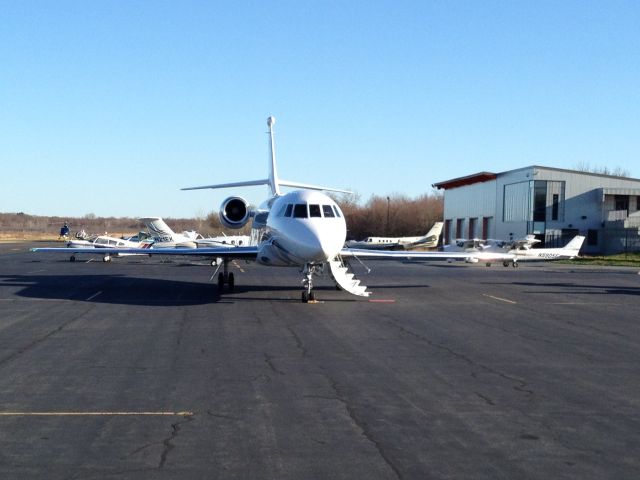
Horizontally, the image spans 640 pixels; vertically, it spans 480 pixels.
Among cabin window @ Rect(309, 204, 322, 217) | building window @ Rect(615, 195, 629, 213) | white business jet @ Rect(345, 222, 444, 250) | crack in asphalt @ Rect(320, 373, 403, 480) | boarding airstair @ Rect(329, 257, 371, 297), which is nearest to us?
crack in asphalt @ Rect(320, 373, 403, 480)

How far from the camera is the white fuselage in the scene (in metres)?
20.0

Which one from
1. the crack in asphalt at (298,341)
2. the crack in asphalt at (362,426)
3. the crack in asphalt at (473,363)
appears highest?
the crack in asphalt at (473,363)

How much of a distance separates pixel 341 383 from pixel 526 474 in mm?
3986

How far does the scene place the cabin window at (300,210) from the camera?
67.3ft

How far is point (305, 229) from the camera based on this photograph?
66.0ft

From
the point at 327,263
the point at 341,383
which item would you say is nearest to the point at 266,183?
the point at 327,263

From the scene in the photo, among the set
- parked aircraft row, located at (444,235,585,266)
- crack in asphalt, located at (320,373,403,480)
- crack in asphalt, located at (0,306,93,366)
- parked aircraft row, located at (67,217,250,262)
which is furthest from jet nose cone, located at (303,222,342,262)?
parked aircraft row, located at (67,217,250,262)

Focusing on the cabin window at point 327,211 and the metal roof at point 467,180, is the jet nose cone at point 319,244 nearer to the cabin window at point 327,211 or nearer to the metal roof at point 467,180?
the cabin window at point 327,211

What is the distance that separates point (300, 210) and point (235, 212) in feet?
23.5

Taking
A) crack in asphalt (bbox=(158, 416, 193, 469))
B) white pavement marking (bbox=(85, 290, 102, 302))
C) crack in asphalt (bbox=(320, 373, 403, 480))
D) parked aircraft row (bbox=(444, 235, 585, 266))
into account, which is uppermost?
parked aircraft row (bbox=(444, 235, 585, 266))

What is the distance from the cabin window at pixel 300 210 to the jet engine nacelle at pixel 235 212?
22.0ft

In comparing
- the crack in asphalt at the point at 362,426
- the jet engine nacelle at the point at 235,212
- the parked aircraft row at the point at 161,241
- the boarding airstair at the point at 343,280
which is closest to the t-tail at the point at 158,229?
the parked aircraft row at the point at 161,241

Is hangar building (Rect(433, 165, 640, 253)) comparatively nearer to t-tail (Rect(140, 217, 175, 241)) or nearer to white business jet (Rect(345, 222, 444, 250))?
white business jet (Rect(345, 222, 444, 250))

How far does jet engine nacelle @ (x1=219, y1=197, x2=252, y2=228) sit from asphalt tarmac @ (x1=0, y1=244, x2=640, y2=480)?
773cm
